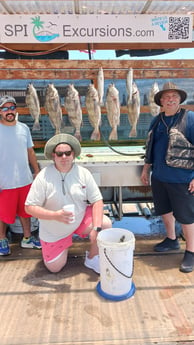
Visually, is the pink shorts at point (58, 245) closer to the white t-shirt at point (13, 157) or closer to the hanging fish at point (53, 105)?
the white t-shirt at point (13, 157)

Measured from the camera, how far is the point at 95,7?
3342 mm

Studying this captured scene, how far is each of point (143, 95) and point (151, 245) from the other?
6.89 feet

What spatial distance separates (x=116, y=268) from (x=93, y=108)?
7.17ft

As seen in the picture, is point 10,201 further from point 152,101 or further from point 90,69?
point 152,101

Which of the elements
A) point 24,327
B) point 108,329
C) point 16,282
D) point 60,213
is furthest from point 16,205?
point 108,329

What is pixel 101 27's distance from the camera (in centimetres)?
354

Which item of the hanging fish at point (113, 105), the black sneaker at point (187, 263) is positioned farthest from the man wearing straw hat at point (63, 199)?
the hanging fish at point (113, 105)

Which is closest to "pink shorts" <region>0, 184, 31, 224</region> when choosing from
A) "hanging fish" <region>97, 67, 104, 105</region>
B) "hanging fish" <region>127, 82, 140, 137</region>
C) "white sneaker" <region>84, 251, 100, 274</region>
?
"white sneaker" <region>84, 251, 100, 274</region>

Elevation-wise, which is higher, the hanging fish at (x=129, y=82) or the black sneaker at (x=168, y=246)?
the hanging fish at (x=129, y=82)

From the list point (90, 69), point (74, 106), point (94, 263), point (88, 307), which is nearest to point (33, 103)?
point (74, 106)

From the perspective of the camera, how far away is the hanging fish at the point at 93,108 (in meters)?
3.86

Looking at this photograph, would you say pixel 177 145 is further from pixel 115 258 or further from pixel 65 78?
pixel 65 78

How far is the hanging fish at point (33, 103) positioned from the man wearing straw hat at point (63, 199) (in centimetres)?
123

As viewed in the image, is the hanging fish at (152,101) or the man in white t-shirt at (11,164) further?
Answer: the hanging fish at (152,101)
